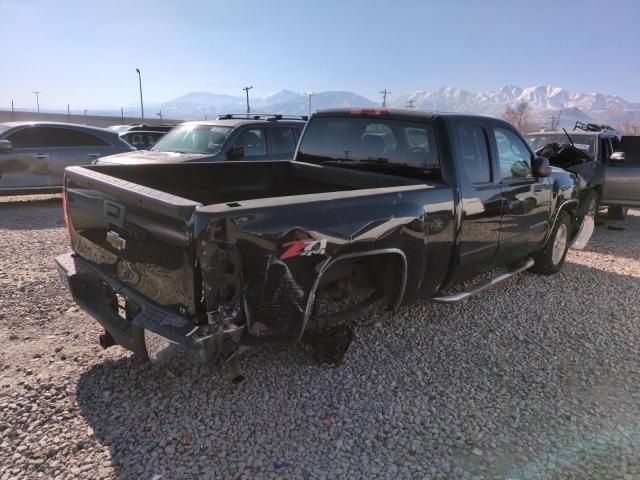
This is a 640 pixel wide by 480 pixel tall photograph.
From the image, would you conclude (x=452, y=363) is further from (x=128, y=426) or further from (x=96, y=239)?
(x=96, y=239)

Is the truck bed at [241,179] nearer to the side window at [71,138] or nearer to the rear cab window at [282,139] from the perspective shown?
the rear cab window at [282,139]

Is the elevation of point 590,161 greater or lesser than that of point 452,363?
greater

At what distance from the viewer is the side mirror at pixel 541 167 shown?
4.56 metres

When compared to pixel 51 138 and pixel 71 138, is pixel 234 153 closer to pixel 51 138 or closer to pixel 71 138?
pixel 71 138

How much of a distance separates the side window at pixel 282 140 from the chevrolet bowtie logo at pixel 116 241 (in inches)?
217

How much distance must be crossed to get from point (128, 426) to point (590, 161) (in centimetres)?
849

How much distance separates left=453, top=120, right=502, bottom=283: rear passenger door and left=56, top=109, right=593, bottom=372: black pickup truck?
2cm

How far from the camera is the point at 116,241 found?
289 centimetres

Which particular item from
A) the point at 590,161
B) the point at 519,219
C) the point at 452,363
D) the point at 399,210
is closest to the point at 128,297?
the point at 399,210

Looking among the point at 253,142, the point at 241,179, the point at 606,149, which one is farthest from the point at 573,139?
the point at 241,179

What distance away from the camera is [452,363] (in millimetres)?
3641

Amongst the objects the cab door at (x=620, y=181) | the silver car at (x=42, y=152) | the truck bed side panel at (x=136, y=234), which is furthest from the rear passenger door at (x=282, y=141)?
the cab door at (x=620, y=181)

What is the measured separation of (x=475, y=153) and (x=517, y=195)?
766 mm

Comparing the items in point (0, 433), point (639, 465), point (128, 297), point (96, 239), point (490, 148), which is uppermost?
point (490, 148)
